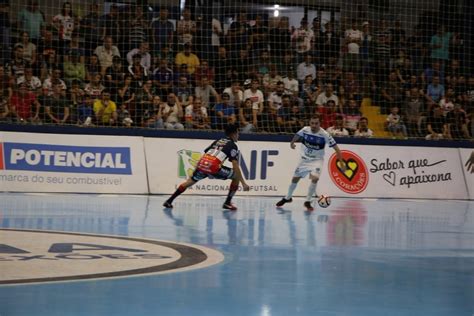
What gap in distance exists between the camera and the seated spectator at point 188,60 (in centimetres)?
2705

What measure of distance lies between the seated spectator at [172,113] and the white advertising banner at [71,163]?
1.14 m

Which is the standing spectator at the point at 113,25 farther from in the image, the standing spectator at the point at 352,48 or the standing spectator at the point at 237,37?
the standing spectator at the point at 352,48

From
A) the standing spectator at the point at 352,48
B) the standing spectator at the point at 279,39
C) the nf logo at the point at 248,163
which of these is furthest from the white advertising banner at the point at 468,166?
the standing spectator at the point at 279,39

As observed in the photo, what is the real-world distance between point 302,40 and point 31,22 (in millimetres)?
8603

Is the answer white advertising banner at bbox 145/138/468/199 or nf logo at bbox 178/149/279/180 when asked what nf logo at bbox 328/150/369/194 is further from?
nf logo at bbox 178/149/279/180

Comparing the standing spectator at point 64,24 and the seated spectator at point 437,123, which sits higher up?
the standing spectator at point 64,24

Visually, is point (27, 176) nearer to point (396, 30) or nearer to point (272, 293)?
point (396, 30)

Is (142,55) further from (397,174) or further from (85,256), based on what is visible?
(85,256)

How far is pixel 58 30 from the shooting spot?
25.8 metres

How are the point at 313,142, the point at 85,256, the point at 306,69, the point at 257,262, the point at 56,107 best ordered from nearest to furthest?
the point at 85,256 → the point at 257,262 → the point at 313,142 → the point at 56,107 → the point at 306,69

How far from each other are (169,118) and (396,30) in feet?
31.2

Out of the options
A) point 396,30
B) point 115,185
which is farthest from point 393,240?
point 396,30

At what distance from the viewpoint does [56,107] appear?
24.6 meters

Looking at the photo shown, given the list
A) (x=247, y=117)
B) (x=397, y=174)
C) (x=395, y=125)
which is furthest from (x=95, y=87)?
(x=395, y=125)
